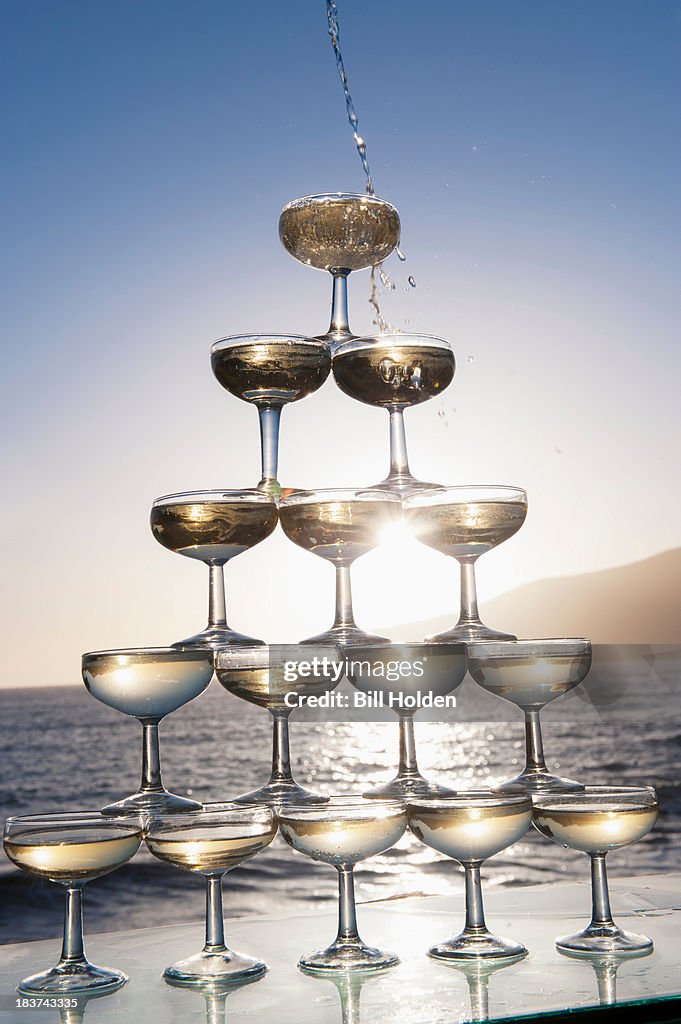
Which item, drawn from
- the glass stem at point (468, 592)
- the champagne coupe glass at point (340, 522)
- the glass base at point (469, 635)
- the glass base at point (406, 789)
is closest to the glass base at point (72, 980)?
the glass base at point (406, 789)

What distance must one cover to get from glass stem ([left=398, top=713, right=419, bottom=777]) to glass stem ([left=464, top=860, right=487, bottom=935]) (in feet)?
0.55

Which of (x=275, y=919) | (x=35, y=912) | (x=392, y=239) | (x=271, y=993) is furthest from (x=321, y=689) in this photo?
(x=35, y=912)

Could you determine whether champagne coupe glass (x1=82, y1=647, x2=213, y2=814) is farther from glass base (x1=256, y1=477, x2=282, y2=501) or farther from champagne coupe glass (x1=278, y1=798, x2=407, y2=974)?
glass base (x1=256, y1=477, x2=282, y2=501)

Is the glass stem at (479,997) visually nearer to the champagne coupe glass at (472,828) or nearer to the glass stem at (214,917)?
the champagne coupe glass at (472,828)

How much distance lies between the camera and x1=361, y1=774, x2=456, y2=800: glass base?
4.86 ft

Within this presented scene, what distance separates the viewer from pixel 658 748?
22.1 m

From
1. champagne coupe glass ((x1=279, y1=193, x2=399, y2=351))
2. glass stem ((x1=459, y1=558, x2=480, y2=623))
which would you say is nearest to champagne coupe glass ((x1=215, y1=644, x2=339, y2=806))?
glass stem ((x1=459, y1=558, x2=480, y2=623))

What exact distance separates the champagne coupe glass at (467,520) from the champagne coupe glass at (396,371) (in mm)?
133

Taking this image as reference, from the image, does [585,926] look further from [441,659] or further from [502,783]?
[441,659]

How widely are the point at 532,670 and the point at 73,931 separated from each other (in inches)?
28.2

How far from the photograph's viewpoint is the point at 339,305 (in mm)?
2053

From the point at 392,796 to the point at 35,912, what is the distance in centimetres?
1087

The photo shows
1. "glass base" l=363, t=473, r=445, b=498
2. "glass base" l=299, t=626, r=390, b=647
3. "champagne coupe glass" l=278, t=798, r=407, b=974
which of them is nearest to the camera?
"champagne coupe glass" l=278, t=798, r=407, b=974

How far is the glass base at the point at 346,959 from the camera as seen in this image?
1.42 m
